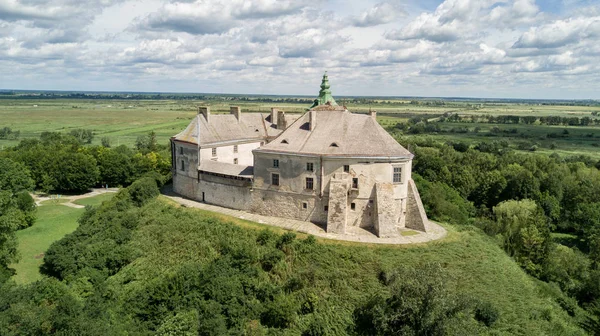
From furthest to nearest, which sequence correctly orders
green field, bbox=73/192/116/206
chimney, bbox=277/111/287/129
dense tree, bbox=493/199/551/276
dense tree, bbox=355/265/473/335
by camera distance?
green field, bbox=73/192/116/206, chimney, bbox=277/111/287/129, dense tree, bbox=493/199/551/276, dense tree, bbox=355/265/473/335

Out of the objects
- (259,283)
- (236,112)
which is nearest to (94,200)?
(236,112)

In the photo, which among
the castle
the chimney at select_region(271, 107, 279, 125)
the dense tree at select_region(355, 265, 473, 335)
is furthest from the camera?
the chimney at select_region(271, 107, 279, 125)

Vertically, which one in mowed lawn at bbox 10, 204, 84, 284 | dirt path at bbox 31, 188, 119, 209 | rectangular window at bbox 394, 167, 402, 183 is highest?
rectangular window at bbox 394, 167, 402, 183

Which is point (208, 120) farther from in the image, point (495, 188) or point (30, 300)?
point (495, 188)

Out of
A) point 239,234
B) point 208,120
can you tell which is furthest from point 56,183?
point 239,234

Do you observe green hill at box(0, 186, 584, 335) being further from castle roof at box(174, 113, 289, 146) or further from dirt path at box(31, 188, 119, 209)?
dirt path at box(31, 188, 119, 209)

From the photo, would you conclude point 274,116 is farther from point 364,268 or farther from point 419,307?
point 419,307

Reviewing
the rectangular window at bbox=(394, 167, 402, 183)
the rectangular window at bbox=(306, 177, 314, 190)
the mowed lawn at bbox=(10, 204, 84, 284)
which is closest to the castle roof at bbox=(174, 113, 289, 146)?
the rectangular window at bbox=(306, 177, 314, 190)
